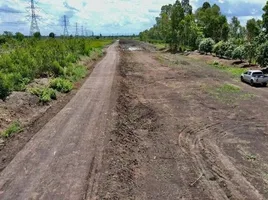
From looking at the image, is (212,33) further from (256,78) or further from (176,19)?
(256,78)

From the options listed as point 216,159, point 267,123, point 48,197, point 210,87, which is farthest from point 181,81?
point 48,197

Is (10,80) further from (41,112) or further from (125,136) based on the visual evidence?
(125,136)

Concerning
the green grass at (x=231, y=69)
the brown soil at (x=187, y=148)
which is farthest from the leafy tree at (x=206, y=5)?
the brown soil at (x=187, y=148)

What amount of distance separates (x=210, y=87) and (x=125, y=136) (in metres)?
15.8

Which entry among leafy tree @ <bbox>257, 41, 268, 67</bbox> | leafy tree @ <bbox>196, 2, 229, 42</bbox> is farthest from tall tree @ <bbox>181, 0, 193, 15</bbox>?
leafy tree @ <bbox>257, 41, 268, 67</bbox>

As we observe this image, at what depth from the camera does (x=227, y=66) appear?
151ft

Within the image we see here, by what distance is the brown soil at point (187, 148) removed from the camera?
9.95 m

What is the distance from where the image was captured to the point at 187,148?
1353 centimetres

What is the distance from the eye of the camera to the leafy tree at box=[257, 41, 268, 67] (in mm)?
35906

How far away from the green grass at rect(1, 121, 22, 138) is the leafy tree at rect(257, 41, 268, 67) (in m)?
29.9

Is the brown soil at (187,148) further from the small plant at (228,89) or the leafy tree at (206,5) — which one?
the leafy tree at (206,5)

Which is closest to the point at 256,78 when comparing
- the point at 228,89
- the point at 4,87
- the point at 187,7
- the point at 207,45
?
the point at 228,89

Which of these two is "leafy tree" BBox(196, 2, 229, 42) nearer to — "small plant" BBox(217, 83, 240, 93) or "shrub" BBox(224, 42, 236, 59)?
"shrub" BBox(224, 42, 236, 59)

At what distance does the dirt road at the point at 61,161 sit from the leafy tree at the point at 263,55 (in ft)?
80.9
